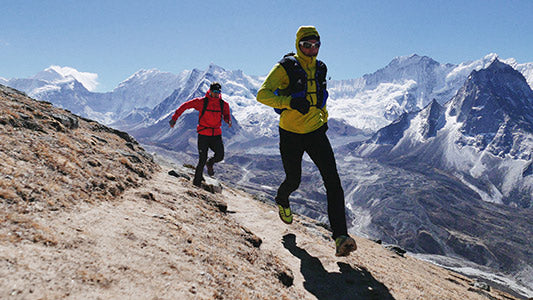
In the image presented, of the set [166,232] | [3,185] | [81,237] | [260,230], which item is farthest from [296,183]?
[3,185]

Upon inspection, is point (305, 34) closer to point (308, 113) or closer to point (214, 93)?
point (308, 113)

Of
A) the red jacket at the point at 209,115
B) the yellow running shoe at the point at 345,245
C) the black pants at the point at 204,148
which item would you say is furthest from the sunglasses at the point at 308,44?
the black pants at the point at 204,148

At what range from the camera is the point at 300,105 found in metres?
6.46

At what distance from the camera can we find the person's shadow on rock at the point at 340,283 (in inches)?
237

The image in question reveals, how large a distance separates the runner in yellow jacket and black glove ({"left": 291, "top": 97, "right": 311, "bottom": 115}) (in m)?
0.11

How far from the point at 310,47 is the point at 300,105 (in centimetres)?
156

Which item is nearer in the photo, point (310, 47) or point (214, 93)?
point (310, 47)

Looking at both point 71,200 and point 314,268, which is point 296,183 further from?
point 71,200

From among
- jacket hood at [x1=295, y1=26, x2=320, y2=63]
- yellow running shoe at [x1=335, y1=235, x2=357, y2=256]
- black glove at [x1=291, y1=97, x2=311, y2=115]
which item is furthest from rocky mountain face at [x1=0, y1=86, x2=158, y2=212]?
jacket hood at [x1=295, y1=26, x2=320, y2=63]

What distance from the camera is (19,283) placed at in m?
3.22

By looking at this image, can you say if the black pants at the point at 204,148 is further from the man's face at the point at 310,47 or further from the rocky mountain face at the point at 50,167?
the man's face at the point at 310,47

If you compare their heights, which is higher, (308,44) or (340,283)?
(308,44)

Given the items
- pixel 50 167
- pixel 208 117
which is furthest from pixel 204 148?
pixel 50 167

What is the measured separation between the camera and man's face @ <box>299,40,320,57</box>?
7094 mm
